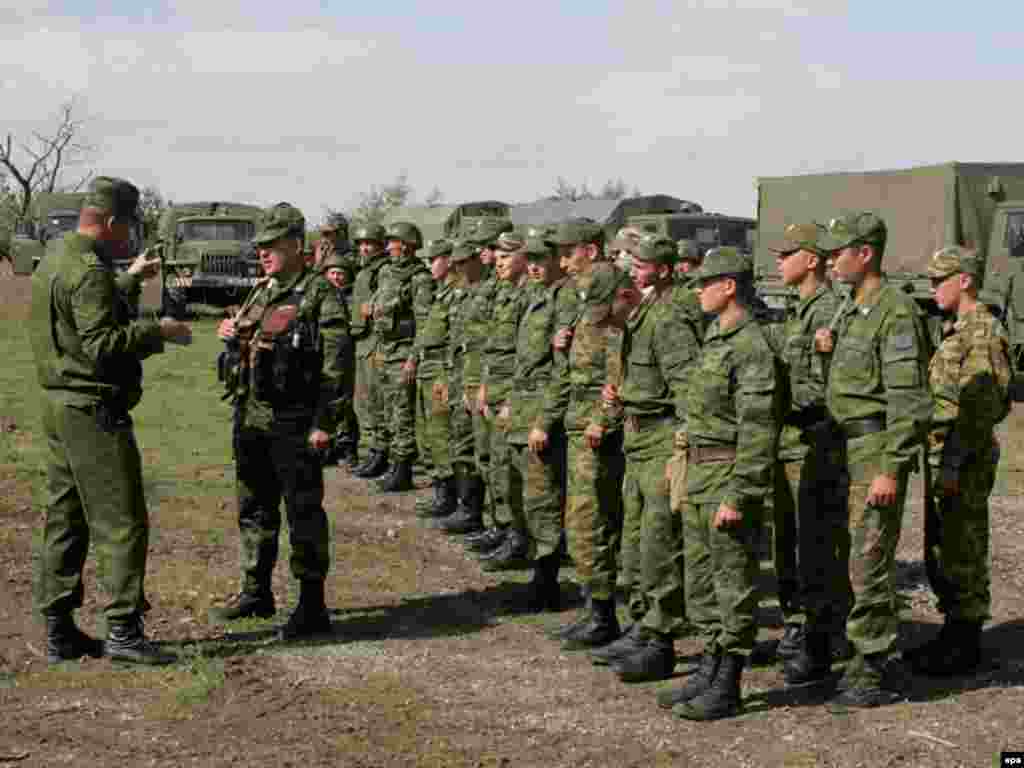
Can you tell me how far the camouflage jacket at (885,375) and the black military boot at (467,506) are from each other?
4.16 metres

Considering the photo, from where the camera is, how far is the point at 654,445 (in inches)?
255

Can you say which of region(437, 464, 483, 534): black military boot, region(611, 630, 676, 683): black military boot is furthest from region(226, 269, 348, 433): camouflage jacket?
region(437, 464, 483, 534): black military boot

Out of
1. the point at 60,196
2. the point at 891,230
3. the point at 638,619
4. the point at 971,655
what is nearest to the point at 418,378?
the point at 638,619

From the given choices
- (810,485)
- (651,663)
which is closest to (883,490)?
(810,485)

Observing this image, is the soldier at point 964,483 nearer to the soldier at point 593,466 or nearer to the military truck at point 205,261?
the soldier at point 593,466

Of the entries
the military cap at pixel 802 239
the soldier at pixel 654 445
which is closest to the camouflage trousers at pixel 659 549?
the soldier at pixel 654 445

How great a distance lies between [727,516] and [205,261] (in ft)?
76.3

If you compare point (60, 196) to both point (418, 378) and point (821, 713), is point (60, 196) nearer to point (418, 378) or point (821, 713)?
point (418, 378)

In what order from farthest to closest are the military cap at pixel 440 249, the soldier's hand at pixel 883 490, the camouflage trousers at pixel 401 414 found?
the camouflage trousers at pixel 401 414, the military cap at pixel 440 249, the soldier's hand at pixel 883 490

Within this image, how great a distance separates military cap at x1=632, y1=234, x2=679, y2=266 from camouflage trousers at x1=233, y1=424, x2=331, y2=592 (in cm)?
190

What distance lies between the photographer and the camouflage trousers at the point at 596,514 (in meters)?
6.97

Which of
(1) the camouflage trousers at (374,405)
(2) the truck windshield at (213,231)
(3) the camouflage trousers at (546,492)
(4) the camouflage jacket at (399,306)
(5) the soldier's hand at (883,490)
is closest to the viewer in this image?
(5) the soldier's hand at (883,490)

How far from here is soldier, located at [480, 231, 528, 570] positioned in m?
8.80

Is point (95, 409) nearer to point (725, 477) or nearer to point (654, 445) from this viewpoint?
point (654, 445)
